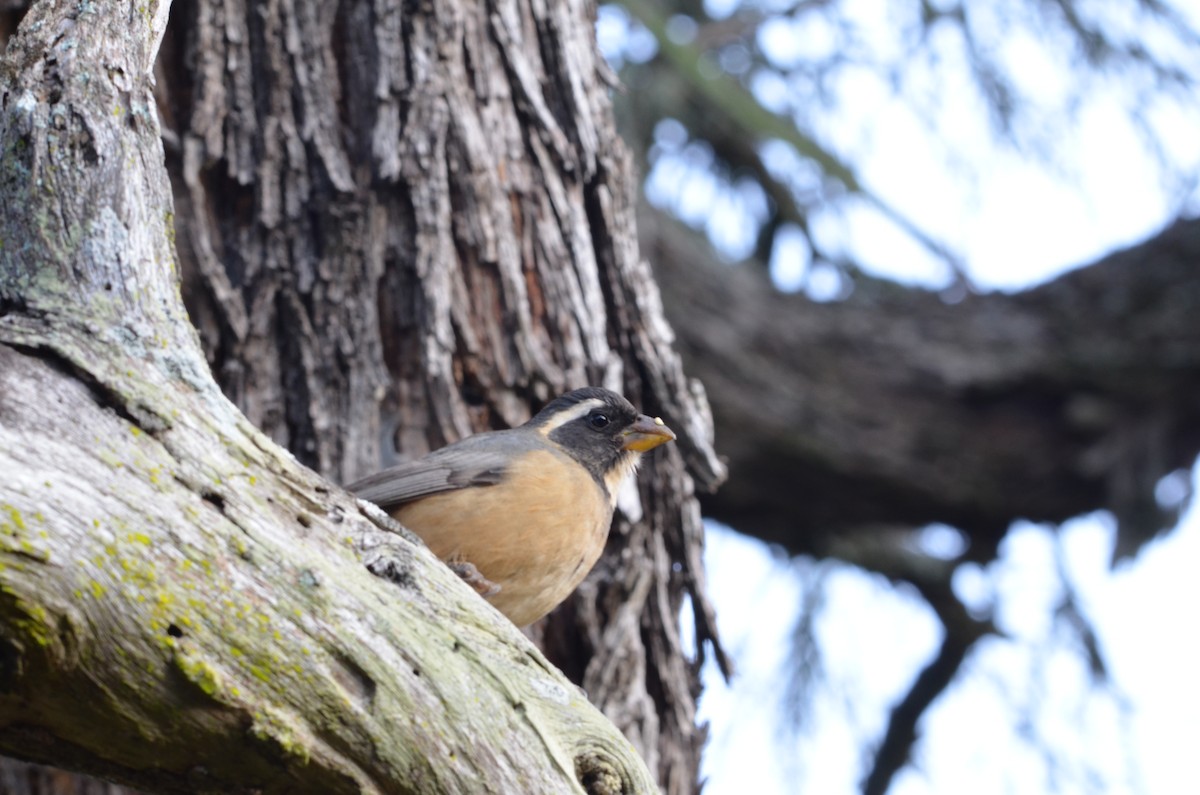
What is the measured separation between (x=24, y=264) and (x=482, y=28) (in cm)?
284

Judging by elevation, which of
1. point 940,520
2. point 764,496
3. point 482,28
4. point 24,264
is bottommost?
point 940,520

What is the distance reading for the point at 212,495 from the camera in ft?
9.39

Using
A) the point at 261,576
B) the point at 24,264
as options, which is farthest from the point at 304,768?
the point at 24,264

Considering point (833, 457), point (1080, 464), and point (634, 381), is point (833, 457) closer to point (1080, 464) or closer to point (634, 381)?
point (1080, 464)

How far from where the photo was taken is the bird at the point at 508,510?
439 centimetres

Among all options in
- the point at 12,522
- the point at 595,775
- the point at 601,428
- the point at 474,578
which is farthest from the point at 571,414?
the point at 12,522

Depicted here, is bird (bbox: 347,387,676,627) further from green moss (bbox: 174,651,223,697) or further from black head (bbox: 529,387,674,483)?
green moss (bbox: 174,651,223,697)

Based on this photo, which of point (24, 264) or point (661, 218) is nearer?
point (24, 264)

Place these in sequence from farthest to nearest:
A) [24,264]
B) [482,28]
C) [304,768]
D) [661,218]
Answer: [661,218] → [482,28] → [24,264] → [304,768]

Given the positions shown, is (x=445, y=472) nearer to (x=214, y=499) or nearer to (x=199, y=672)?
(x=214, y=499)

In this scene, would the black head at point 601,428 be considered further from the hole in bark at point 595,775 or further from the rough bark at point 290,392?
the hole in bark at point 595,775

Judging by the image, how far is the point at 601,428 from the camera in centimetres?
508

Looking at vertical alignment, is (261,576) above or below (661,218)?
below

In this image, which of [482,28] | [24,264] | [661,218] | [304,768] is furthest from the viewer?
[661,218]
